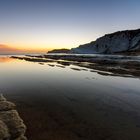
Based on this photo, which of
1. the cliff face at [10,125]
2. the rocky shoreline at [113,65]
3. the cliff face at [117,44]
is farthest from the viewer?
the cliff face at [117,44]

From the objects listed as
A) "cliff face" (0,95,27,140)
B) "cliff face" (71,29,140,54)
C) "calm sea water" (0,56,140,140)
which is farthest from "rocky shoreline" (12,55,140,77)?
"cliff face" (71,29,140,54)

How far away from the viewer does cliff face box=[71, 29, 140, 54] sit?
117725mm

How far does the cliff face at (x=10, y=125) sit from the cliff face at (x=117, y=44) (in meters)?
108

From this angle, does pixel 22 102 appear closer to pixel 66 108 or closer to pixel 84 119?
pixel 66 108

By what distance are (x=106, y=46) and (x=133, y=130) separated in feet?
432

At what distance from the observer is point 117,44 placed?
4953 inches

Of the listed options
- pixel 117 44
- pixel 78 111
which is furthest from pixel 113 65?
pixel 117 44

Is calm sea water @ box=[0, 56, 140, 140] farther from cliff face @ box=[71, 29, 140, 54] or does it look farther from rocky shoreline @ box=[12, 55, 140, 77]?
cliff face @ box=[71, 29, 140, 54]

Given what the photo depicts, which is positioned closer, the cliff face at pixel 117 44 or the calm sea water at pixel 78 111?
the calm sea water at pixel 78 111

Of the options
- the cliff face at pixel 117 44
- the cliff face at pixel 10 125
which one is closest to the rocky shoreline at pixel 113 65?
the cliff face at pixel 10 125

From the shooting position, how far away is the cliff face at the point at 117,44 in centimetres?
11772

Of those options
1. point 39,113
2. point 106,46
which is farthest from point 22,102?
point 106,46

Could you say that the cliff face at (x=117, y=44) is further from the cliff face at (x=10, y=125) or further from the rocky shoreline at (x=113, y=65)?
the cliff face at (x=10, y=125)

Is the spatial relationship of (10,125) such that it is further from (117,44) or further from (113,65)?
(117,44)
